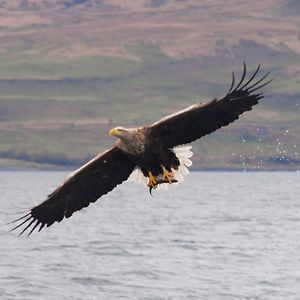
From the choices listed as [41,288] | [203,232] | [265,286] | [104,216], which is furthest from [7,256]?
[104,216]

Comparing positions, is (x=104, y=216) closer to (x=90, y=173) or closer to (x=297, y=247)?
(x=297, y=247)

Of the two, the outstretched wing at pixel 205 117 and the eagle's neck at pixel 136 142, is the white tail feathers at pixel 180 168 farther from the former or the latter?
the eagle's neck at pixel 136 142

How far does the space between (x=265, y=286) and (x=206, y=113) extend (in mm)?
13920

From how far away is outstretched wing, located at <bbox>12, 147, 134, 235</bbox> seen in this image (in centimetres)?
1873

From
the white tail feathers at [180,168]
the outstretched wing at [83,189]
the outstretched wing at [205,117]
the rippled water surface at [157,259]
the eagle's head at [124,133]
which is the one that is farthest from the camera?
the rippled water surface at [157,259]

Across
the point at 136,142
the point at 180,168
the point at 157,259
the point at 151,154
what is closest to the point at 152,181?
the point at 151,154

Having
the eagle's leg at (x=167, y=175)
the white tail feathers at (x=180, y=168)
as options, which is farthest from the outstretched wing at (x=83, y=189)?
the eagle's leg at (x=167, y=175)

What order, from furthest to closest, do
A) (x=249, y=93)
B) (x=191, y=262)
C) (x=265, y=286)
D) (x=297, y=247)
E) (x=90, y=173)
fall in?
1. (x=297, y=247)
2. (x=191, y=262)
3. (x=265, y=286)
4. (x=90, y=173)
5. (x=249, y=93)

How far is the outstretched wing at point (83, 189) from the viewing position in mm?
18734

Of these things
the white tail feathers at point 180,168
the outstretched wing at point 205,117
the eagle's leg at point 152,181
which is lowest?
the eagle's leg at point 152,181

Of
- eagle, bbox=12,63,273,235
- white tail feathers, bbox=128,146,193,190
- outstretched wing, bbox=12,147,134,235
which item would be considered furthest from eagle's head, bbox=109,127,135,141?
outstretched wing, bbox=12,147,134,235

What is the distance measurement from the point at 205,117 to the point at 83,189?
8.20 feet

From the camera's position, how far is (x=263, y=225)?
5616cm

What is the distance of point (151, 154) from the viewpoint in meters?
17.2
